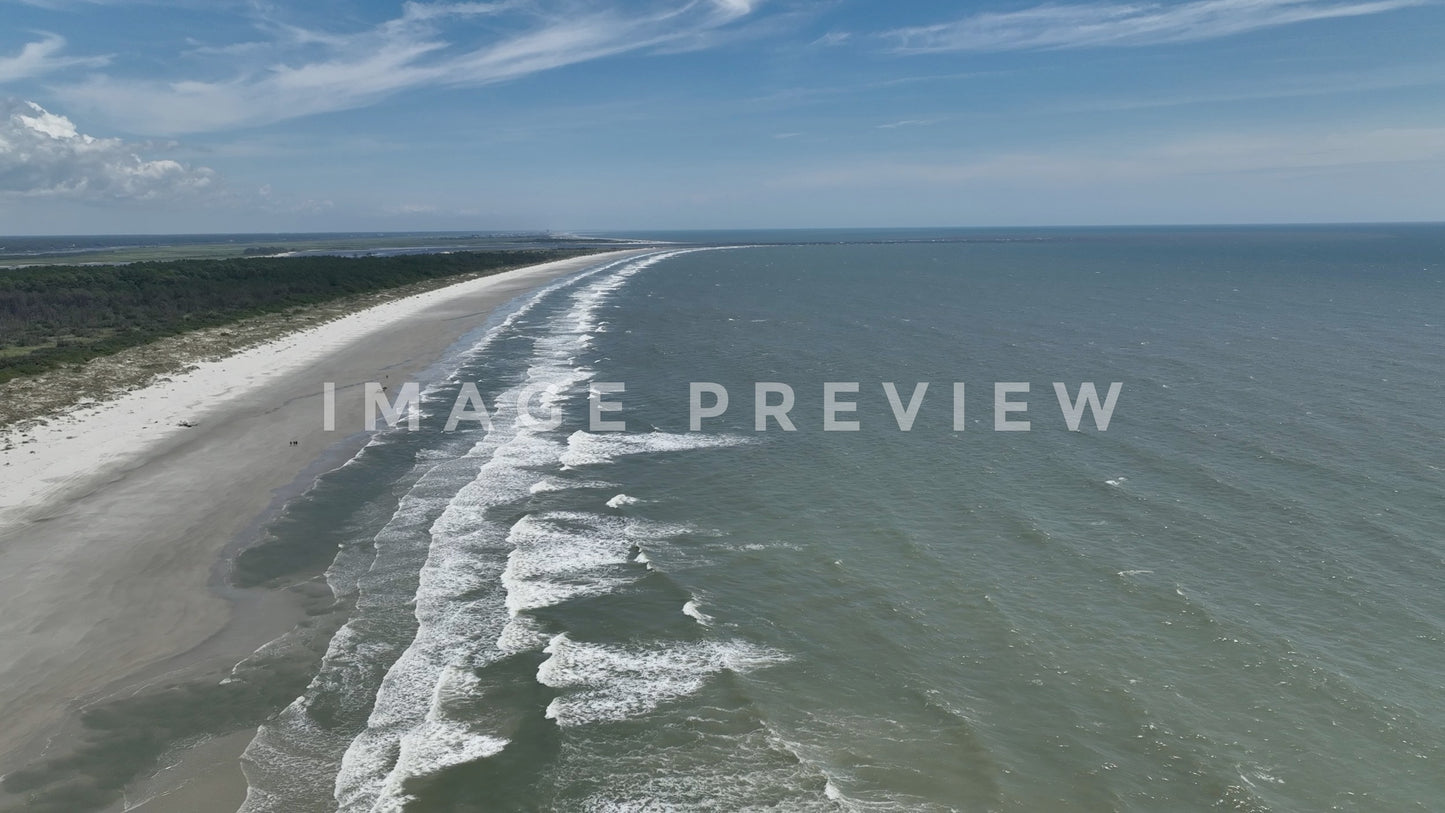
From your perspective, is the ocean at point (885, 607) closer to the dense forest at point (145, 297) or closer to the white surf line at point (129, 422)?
the white surf line at point (129, 422)

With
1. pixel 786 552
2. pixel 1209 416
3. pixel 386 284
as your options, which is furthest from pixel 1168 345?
pixel 386 284

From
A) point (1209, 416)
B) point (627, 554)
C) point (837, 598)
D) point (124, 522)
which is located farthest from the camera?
point (1209, 416)

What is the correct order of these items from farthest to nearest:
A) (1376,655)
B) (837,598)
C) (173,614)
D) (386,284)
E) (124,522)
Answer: (386,284), (124,522), (837,598), (173,614), (1376,655)

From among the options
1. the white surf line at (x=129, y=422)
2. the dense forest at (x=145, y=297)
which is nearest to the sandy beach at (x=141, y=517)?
the white surf line at (x=129, y=422)

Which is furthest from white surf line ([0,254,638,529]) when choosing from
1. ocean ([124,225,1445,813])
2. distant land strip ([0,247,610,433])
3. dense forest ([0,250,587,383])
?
ocean ([124,225,1445,813])

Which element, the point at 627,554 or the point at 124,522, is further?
the point at 124,522

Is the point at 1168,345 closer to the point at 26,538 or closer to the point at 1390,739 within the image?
the point at 1390,739
